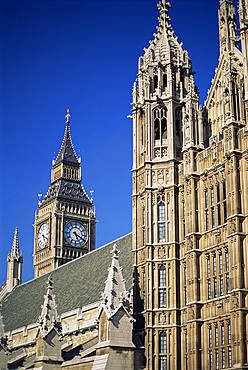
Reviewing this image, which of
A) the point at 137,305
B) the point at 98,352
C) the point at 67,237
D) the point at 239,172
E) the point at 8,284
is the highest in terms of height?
the point at 67,237

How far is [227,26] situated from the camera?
51344 mm

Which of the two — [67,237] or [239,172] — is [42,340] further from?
[67,237]

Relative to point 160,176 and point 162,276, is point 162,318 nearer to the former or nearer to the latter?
point 162,276

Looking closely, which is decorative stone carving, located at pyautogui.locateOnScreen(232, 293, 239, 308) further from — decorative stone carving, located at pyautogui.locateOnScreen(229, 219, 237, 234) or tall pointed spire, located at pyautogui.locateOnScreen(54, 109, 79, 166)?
tall pointed spire, located at pyautogui.locateOnScreen(54, 109, 79, 166)

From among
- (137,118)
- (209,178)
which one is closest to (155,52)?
(137,118)

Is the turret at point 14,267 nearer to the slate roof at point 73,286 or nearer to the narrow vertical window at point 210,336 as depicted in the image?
the slate roof at point 73,286

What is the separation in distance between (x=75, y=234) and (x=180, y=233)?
201ft

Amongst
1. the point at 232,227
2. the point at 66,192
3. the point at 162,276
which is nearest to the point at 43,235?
the point at 66,192

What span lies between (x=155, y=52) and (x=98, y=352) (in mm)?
22137

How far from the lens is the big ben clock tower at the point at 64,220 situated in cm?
10531

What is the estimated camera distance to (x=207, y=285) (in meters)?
43.9

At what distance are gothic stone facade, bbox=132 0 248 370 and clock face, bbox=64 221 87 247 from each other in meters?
55.7

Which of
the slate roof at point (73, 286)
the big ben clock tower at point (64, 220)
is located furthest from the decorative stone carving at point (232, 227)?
the big ben clock tower at point (64, 220)

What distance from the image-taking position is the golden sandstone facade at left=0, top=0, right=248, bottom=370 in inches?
1661
